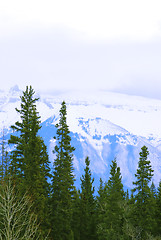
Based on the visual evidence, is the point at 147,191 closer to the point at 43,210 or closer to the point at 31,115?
the point at 43,210

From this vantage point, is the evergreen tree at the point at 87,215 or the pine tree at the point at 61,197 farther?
the evergreen tree at the point at 87,215

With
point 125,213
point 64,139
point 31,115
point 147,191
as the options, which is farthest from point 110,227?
point 31,115

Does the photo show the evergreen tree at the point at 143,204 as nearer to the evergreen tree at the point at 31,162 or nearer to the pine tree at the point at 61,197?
the pine tree at the point at 61,197

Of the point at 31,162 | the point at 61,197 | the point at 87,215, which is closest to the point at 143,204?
the point at 61,197

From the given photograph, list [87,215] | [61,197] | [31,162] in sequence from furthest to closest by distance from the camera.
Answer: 1. [87,215]
2. [61,197]
3. [31,162]

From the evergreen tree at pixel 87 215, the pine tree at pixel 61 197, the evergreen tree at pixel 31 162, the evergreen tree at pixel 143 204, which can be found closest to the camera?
the evergreen tree at pixel 31 162

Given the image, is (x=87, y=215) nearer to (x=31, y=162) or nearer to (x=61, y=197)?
(x=61, y=197)

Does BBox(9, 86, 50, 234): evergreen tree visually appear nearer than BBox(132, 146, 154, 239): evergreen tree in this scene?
Yes

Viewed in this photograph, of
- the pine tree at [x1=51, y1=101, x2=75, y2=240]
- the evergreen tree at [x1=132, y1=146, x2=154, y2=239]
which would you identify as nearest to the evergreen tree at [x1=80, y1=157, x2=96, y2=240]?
the pine tree at [x1=51, y1=101, x2=75, y2=240]

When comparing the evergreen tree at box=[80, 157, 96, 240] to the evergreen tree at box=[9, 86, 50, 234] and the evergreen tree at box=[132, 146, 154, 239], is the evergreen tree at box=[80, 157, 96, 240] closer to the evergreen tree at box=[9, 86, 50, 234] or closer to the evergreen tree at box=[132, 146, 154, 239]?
the evergreen tree at box=[132, 146, 154, 239]

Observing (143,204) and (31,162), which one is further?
(143,204)

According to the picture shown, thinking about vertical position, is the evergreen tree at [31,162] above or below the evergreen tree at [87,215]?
above

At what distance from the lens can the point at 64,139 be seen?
121 feet

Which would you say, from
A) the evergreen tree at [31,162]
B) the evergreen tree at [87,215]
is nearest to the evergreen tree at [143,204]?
the evergreen tree at [31,162]
